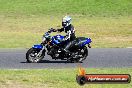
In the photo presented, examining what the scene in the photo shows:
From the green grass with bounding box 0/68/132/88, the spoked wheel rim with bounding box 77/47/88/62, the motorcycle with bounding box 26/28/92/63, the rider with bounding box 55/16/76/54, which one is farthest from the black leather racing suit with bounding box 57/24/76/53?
the green grass with bounding box 0/68/132/88

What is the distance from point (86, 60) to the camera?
1820 centimetres

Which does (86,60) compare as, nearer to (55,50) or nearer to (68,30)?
(55,50)

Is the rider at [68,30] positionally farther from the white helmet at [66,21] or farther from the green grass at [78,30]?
the green grass at [78,30]

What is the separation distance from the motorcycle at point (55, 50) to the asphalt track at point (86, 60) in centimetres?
24

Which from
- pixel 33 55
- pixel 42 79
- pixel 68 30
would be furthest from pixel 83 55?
pixel 42 79

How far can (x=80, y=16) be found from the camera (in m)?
37.9

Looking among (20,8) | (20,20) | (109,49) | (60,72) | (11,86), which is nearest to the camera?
(11,86)

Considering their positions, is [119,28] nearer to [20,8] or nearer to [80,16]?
[80,16]

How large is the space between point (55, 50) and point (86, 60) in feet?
4.64

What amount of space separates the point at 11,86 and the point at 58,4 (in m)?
30.4

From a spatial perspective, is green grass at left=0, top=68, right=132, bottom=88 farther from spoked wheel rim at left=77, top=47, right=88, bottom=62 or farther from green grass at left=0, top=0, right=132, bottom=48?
green grass at left=0, top=0, right=132, bottom=48

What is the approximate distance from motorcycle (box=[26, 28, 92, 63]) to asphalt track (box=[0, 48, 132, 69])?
0.78 ft

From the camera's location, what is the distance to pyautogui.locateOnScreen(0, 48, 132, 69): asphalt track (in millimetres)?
16670

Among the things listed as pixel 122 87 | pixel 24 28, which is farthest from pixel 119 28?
pixel 122 87
